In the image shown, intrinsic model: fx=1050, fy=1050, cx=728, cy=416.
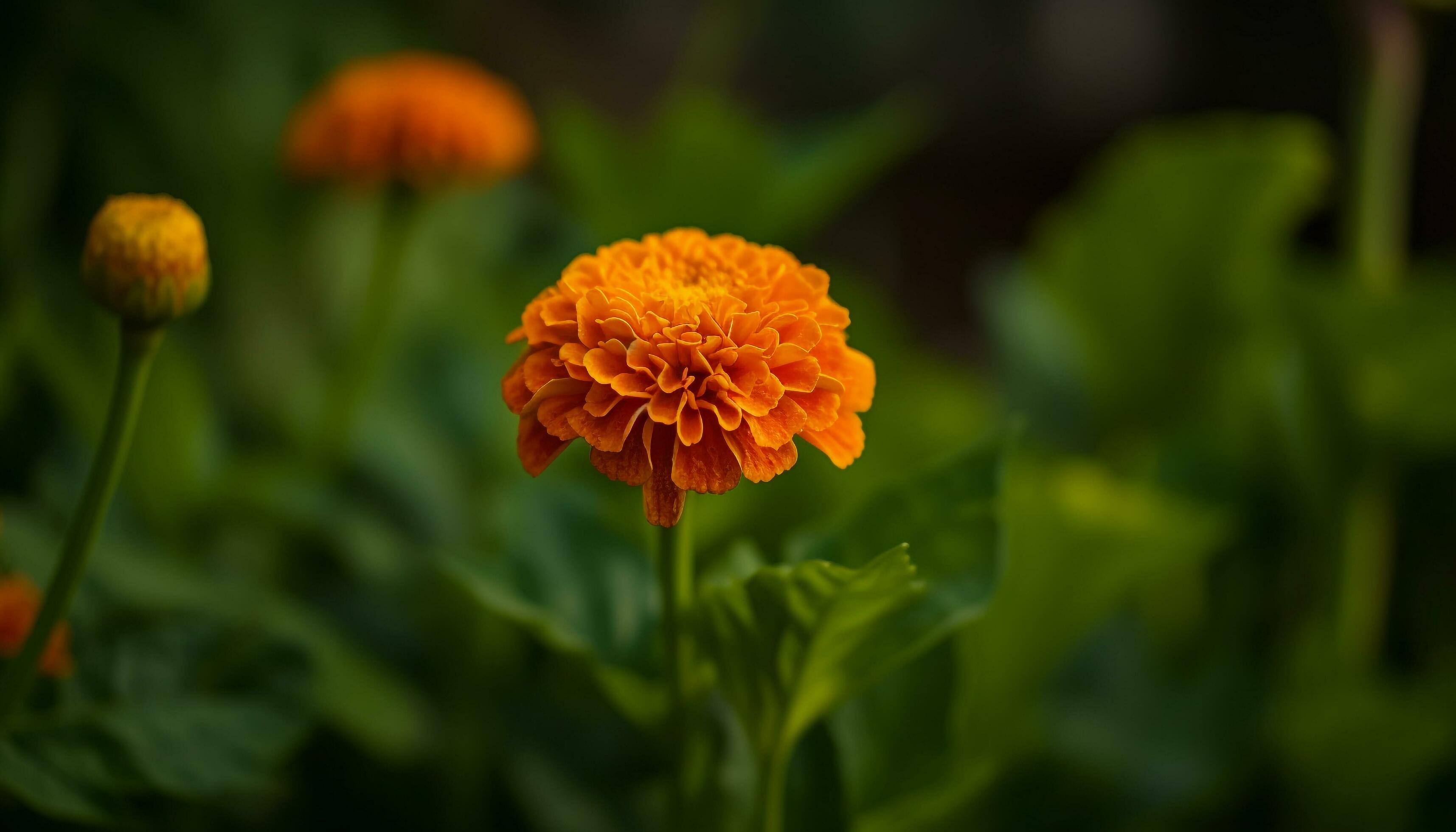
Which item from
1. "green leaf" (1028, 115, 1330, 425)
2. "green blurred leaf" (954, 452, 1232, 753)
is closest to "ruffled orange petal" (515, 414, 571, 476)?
"green blurred leaf" (954, 452, 1232, 753)

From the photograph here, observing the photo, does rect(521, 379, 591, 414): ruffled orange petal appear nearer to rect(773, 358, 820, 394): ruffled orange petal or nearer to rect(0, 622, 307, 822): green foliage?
rect(773, 358, 820, 394): ruffled orange petal

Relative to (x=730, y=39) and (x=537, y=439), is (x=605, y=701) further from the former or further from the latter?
(x=730, y=39)

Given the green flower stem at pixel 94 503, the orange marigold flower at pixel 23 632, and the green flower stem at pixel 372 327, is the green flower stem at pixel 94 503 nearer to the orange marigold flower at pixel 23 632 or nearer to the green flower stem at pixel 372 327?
the orange marigold flower at pixel 23 632

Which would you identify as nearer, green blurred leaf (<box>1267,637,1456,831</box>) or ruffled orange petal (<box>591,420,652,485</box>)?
ruffled orange petal (<box>591,420,652,485</box>)

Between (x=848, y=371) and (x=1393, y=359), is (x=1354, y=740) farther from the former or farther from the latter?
(x=848, y=371)

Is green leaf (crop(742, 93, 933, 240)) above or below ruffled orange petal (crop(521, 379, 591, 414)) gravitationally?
above

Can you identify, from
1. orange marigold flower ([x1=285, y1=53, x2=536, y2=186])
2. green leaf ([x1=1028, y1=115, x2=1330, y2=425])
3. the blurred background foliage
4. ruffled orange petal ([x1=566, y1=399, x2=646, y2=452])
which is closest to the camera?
ruffled orange petal ([x1=566, y1=399, x2=646, y2=452])
